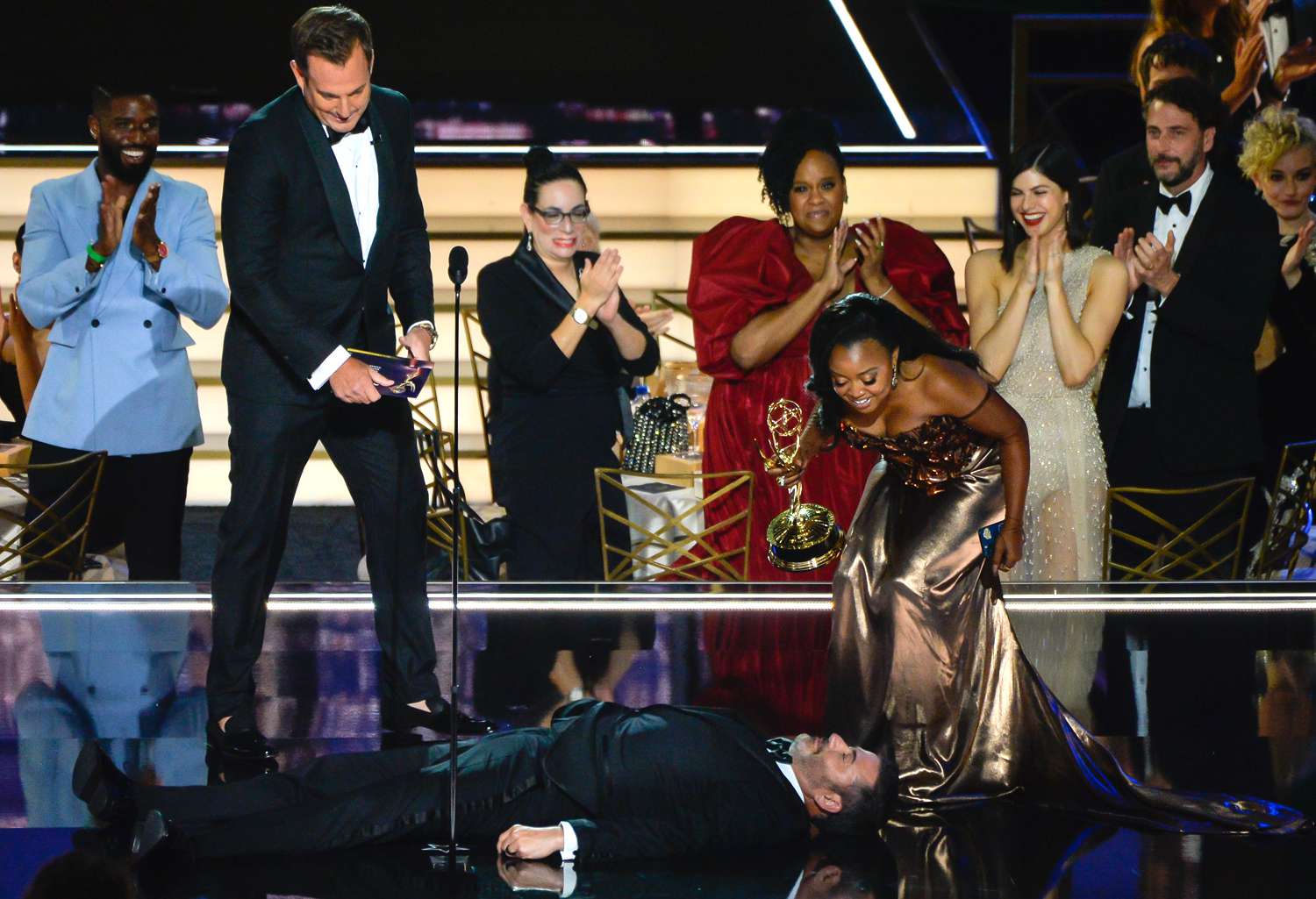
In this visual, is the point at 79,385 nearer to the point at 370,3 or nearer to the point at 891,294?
the point at 891,294

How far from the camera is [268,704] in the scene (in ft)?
10.9

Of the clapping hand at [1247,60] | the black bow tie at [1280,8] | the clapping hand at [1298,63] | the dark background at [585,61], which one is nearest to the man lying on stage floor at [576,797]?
the clapping hand at [1247,60]

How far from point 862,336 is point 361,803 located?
3.66 ft

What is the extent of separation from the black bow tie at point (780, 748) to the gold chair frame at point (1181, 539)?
4.42 feet

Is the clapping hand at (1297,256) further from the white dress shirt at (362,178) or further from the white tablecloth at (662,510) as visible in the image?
the white dress shirt at (362,178)

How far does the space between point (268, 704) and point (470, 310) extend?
338 cm

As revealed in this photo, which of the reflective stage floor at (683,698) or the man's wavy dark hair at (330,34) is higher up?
the man's wavy dark hair at (330,34)

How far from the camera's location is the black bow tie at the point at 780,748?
278cm

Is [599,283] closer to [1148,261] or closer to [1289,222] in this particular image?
[1148,261]

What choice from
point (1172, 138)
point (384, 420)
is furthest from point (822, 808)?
point (1172, 138)

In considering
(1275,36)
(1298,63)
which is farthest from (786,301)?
(1275,36)

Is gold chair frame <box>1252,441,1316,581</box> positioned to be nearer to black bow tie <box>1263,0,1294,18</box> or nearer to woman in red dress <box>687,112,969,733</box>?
woman in red dress <box>687,112,969,733</box>

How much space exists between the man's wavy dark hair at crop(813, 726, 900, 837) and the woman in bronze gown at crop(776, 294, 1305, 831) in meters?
0.14

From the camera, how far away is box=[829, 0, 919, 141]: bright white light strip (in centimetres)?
720
